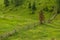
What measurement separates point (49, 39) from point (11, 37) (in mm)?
14046

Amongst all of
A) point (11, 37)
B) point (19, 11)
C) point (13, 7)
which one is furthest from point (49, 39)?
point (13, 7)

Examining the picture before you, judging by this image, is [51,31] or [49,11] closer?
[51,31]

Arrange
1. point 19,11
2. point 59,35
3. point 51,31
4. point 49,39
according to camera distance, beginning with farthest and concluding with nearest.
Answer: point 19,11 → point 51,31 → point 59,35 → point 49,39

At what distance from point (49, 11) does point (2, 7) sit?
59.8 metres

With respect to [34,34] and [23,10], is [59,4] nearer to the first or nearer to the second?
[23,10]

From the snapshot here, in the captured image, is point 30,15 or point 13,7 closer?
point 30,15

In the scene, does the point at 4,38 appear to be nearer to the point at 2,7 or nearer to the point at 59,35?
the point at 59,35

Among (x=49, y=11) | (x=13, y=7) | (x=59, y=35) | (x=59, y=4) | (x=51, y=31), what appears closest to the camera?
(x=59, y=35)

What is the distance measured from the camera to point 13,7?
18362 centimetres

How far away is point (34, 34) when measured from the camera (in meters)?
74.8

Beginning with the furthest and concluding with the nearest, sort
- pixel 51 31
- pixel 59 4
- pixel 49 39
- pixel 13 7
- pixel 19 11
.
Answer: pixel 13 7
pixel 19 11
pixel 59 4
pixel 51 31
pixel 49 39

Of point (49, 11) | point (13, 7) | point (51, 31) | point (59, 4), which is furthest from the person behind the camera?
point (13, 7)

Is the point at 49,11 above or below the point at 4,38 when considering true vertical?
below

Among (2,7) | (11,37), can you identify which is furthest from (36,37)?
(2,7)
